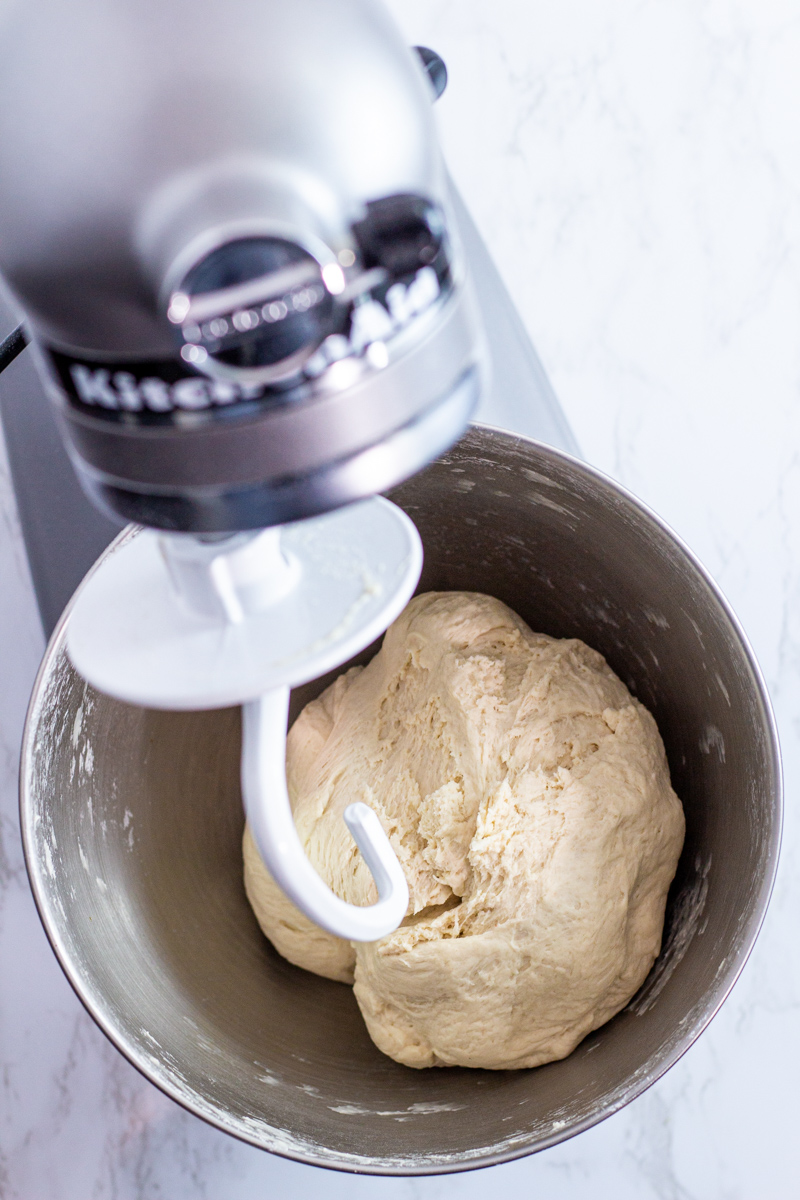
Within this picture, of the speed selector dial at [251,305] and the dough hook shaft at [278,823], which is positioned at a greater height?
the speed selector dial at [251,305]

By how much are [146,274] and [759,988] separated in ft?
3.68

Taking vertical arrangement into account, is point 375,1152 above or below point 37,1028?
above

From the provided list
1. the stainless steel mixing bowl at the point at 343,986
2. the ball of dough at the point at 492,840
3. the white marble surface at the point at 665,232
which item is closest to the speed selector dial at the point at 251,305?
the stainless steel mixing bowl at the point at 343,986

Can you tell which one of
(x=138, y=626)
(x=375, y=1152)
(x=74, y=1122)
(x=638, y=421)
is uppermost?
(x=138, y=626)

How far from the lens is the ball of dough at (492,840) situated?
34.5 inches

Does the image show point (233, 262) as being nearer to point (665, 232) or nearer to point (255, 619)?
point (255, 619)

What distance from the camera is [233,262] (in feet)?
0.99

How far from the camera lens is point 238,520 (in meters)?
0.36

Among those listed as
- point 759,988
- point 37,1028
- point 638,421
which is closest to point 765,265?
point 638,421

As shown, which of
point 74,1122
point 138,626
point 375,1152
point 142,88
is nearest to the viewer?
point 142,88

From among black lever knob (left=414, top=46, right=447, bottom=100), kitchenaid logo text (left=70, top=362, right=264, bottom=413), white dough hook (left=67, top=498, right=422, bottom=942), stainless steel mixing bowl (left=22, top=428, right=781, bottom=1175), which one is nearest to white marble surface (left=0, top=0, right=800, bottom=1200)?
stainless steel mixing bowl (left=22, top=428, right=781, bottom=1175)

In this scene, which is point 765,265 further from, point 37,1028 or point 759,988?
point 37,1028

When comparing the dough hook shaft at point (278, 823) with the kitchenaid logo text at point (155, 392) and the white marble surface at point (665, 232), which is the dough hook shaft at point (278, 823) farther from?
the white marble surface at point (665, 232)

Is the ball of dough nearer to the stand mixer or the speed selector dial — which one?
the stand mixer
